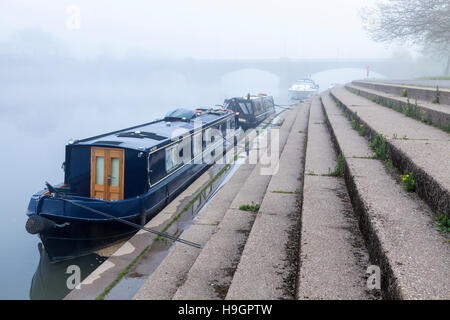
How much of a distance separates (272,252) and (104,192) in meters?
4.78

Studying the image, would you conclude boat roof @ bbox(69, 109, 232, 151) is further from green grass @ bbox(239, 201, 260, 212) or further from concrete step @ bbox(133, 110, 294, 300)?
green grass @ bbox(239, 201, 260, 212)

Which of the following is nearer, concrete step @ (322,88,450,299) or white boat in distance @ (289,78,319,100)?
concrete step @ (322,88,450,299)

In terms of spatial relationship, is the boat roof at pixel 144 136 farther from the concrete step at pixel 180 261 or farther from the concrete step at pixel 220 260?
the concrete step at pixel 220 260

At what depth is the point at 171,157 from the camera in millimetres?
9219

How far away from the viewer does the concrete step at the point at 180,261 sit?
4.34m

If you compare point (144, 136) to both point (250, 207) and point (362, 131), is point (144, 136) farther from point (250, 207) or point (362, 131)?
point (362, 131)

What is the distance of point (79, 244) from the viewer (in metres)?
7.15

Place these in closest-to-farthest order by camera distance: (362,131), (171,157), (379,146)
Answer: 1. (379,146)
2. (362,131)
3. (171,157)

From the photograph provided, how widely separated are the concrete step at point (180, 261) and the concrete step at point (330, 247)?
65.4 inches

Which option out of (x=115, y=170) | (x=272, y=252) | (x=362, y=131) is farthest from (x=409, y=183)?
(x=115, y=170)

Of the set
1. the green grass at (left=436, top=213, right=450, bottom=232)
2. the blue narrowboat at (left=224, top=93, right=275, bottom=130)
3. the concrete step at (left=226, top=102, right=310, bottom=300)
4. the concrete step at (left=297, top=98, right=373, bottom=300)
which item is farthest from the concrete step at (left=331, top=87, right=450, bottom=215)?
the blue narrowboat at (left=224, top=93, right=275, bottom=130)

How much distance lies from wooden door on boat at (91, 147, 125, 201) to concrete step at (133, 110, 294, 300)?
185 centimetres

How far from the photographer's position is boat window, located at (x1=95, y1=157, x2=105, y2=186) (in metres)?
7.70
